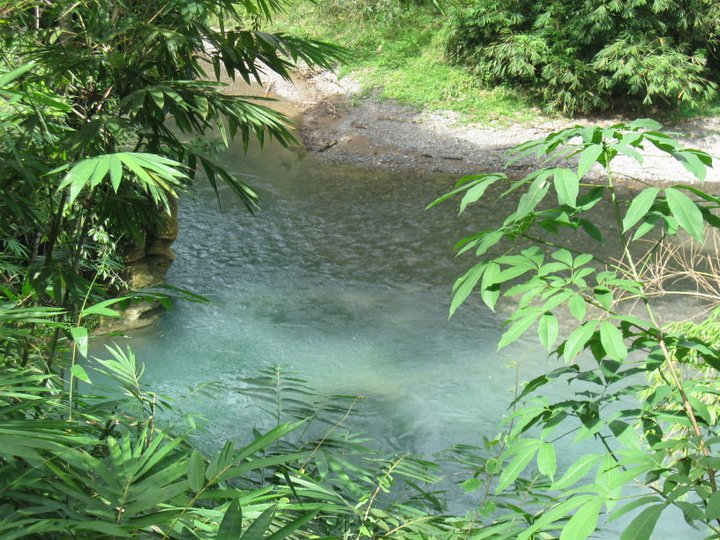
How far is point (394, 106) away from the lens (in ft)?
34.6

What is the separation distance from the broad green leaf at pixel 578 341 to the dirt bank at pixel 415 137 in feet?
26.2

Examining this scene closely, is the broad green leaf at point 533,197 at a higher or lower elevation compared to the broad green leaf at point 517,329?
higher

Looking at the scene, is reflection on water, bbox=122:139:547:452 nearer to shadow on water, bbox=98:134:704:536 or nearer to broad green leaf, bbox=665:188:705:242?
shadow on water, bbox=98:134:704:536

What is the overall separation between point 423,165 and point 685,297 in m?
4.21

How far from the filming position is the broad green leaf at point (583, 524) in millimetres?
989

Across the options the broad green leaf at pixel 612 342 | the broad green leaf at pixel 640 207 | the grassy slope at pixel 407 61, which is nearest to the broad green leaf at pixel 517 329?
the broad green leaf at pixel 612 342

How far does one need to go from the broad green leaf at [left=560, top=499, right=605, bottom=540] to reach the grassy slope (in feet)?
31.1

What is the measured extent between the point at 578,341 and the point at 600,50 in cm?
995

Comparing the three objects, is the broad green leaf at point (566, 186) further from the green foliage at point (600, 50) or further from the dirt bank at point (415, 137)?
the green foliage at point (600, 50)

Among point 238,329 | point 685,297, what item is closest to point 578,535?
point 238,329

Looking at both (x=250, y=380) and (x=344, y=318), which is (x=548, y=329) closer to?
(x=250, y=380)

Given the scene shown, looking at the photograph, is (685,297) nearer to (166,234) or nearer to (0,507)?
(166,234)

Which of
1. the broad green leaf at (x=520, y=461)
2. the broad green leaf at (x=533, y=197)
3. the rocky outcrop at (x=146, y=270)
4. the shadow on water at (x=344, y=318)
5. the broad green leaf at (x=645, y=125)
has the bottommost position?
the shadow on water at (x=344, y=318)

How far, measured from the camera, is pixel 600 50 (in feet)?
33.0
